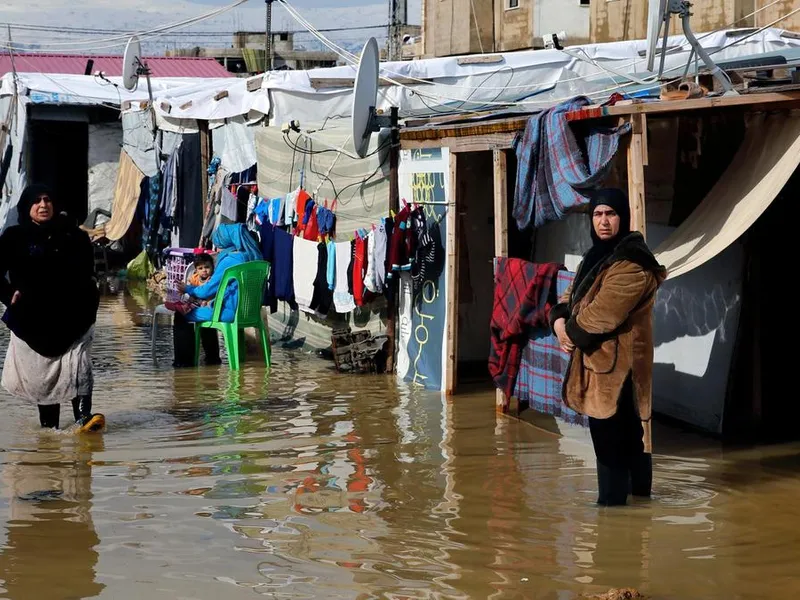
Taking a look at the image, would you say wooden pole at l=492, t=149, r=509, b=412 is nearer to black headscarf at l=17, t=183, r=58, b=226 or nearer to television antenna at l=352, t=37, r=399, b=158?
television antenna at l=352, t=37, r=399, b=158

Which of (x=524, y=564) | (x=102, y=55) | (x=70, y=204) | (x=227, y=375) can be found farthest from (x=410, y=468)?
(x=102, y=55)

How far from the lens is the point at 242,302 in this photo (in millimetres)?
10648

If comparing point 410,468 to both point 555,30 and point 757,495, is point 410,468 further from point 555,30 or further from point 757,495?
point 555,30

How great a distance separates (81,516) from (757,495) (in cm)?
359

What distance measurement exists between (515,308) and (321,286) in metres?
3.35

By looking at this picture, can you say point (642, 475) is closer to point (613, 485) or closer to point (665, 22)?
point (613, 485)

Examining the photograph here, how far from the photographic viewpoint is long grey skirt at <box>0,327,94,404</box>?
786cm

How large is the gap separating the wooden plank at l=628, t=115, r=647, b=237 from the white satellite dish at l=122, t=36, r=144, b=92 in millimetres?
12226

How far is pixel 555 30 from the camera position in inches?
1197

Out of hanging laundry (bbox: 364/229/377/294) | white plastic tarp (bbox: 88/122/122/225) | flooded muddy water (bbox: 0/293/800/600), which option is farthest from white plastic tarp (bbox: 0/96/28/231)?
flooded muddy water (bbox: 0/293/800/600)

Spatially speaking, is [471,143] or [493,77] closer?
[471,143]

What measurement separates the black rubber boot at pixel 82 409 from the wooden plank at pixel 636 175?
385 cm

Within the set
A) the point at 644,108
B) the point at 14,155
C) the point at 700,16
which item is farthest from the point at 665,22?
the point at 14,155

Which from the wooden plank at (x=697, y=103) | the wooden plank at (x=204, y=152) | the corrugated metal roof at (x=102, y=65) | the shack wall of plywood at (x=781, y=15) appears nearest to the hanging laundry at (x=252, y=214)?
the wooden plank at (x=204, y=152)
